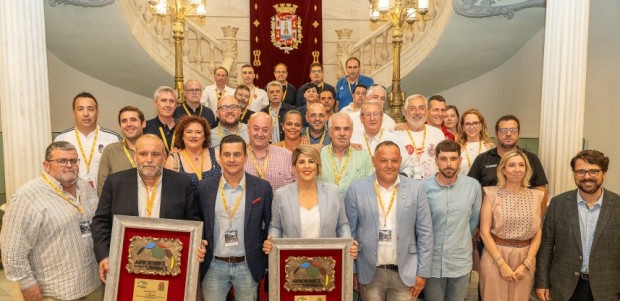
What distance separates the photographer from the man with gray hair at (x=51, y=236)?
296 centimetres

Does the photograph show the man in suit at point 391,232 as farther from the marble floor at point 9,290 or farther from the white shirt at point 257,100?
the white shirt at point 257,100

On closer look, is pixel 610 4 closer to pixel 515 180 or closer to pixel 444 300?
pixel 515 180

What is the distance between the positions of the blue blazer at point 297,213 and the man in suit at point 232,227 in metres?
0.12

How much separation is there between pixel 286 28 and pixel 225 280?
8963 millimetres

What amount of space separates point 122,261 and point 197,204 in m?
0.61

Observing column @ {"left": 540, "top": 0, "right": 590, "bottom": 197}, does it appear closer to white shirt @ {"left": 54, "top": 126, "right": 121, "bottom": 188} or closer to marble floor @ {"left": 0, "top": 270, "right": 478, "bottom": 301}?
marble floor @ {"left": 0, "top": 270, "right": 478, "bottom": 301}

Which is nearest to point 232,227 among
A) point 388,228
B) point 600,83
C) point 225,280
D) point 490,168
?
point 225,280

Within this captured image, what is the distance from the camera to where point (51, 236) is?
3.04 meters

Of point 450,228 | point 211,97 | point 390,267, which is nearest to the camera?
point 390,267

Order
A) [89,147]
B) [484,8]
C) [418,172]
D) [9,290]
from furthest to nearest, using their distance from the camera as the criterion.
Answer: [484,8], [9,290], [418,172], [89,147]

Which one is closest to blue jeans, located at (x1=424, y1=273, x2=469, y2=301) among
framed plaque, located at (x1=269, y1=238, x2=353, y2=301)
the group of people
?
the group of people

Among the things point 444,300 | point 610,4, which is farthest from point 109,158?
point 610,4

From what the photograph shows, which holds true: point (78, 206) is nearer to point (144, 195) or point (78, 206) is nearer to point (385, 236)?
point (144, 195)

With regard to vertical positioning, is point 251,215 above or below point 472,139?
below
